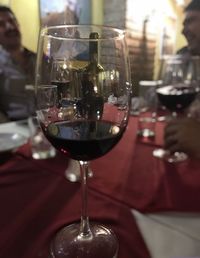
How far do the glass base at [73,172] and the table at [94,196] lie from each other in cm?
1

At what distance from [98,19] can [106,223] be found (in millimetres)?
853

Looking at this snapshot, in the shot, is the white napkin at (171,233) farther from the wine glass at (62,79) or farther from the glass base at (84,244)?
the wine glass at (62,79)

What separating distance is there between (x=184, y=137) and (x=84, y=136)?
38 cm

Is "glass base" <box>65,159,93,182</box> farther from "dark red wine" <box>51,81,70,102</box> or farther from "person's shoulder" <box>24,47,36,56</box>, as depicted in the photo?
"person's shoulder" <box>24,47,36,56</box>

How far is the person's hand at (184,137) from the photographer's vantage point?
710 millimetres

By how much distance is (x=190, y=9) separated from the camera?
1304mm

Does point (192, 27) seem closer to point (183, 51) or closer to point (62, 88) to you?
point (183, 51)

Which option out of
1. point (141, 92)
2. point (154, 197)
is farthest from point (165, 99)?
point (154, 197)

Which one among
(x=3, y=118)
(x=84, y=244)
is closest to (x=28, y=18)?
(x=3, y=118)

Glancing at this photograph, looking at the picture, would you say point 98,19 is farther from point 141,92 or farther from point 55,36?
point 55,36

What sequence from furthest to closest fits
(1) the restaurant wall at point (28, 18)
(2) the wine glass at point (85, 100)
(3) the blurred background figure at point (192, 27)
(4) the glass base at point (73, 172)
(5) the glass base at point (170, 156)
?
(3) the blurred background figure at point (192, 27)
(1) the restaurant wall at point (28, 18)
(5) the glass base at point (170, 156)
(4) the glass base at point (73, 172)
(2) the wine glass at point (85, 100)

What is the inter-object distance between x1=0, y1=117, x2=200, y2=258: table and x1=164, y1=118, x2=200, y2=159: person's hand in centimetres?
5

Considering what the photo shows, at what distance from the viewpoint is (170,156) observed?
2.31 ft

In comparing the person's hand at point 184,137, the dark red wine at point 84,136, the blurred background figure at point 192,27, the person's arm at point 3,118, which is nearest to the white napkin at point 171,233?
the dark red wine at point 84,136
